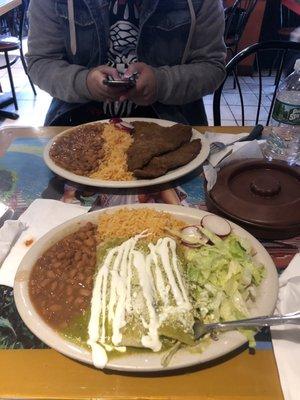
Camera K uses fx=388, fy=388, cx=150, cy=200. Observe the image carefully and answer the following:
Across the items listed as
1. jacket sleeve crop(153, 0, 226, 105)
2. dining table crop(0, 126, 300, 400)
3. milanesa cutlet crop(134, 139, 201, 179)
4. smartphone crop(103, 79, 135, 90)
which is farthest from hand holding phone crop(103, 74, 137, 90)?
dining table crop(0, 126, 300, 400)

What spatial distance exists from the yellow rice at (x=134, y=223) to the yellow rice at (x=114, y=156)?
23cm

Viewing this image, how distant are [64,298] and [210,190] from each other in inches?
21.3

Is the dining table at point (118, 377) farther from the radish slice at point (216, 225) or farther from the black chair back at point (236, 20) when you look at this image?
the black chair back at point (236, 20)

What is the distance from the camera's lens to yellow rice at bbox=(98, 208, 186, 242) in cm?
107

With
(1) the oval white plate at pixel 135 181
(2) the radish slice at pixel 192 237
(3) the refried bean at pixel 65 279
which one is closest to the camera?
(3) the refried bean at pixel 65 279

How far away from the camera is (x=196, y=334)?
788mm

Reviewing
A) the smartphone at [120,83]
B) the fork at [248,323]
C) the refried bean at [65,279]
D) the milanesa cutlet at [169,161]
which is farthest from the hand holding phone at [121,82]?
the fork at [248,323]

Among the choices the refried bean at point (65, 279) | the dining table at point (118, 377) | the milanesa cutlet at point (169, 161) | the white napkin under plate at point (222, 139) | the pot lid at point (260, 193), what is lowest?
the dining table at point (118, 377)

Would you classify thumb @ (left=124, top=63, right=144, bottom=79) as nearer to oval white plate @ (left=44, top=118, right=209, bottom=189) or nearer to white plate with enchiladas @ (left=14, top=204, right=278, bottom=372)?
oval white plate @ (left=44, top=118, right=209, bottom=189)

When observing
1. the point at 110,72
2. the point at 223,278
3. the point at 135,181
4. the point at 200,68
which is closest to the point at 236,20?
the point at 200,68

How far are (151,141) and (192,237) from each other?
0.51m

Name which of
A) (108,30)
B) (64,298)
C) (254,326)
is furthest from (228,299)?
(108,30)

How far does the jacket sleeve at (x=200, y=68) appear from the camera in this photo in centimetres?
176

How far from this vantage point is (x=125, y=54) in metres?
1.87
